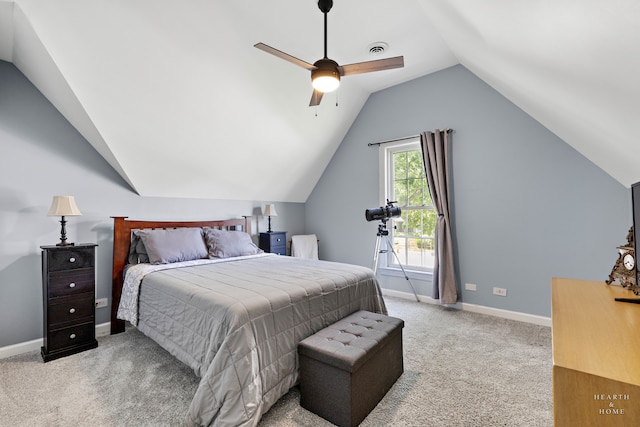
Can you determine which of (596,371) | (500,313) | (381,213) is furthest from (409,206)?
(596,371)

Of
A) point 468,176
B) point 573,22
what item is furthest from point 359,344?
point 468,176

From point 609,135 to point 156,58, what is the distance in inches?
133

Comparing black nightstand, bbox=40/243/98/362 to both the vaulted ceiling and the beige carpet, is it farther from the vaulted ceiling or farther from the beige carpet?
the vaulted ceiling

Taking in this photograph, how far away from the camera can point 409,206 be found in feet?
13.1

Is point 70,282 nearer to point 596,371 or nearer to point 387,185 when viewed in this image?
point 596,371

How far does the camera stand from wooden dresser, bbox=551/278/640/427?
0.71 meters

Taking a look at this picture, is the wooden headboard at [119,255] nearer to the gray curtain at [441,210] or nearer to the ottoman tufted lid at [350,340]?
the ottoman tufted lid at [350,340]

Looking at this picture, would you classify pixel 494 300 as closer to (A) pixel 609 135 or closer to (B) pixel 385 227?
(B) pixel 385 227

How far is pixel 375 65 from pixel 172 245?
255 cm

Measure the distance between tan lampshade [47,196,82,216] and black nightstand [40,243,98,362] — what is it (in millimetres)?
279

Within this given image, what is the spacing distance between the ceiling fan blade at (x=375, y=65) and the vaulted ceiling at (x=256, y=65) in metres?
0.46

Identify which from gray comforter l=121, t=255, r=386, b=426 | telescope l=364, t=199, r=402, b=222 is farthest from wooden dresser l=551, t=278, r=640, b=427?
telescope l=364, t=199, r=402, b=222

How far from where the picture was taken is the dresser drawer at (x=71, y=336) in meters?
2.31

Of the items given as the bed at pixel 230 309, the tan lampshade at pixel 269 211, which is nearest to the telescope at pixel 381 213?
the bed at pixel 230 309
